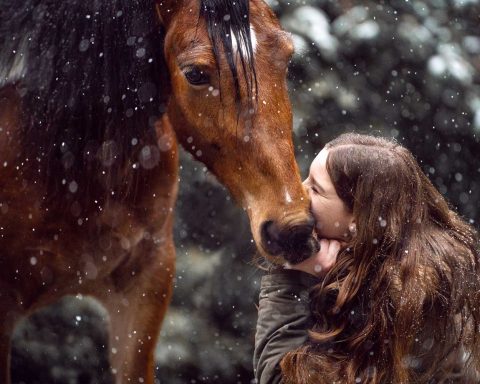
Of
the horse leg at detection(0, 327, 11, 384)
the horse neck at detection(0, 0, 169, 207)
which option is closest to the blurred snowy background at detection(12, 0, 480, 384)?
the horse leg at detection(0, 327, 11, 384)

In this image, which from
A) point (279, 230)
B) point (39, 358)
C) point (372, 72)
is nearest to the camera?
point (279, 230)

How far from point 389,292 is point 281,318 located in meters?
0.10

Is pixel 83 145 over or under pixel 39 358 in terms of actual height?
over

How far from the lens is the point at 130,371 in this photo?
91cm

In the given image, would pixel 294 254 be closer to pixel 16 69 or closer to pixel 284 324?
pixel 284 324

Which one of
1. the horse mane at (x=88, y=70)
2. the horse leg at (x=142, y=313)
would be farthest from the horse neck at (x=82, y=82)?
the horse leg at (x=142, y=313)

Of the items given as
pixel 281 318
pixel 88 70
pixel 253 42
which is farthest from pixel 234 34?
pixel 281 318

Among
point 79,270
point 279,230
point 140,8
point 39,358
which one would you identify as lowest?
point 39,358

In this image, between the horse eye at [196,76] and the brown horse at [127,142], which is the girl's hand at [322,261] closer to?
the brown horse at [127,142]

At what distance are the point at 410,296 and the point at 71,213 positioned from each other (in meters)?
0.37

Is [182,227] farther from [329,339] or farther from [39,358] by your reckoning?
[329,339]

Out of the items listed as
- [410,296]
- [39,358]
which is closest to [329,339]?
[410,296]

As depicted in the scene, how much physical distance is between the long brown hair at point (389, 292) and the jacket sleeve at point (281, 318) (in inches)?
0.4

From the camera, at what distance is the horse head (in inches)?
27.4
